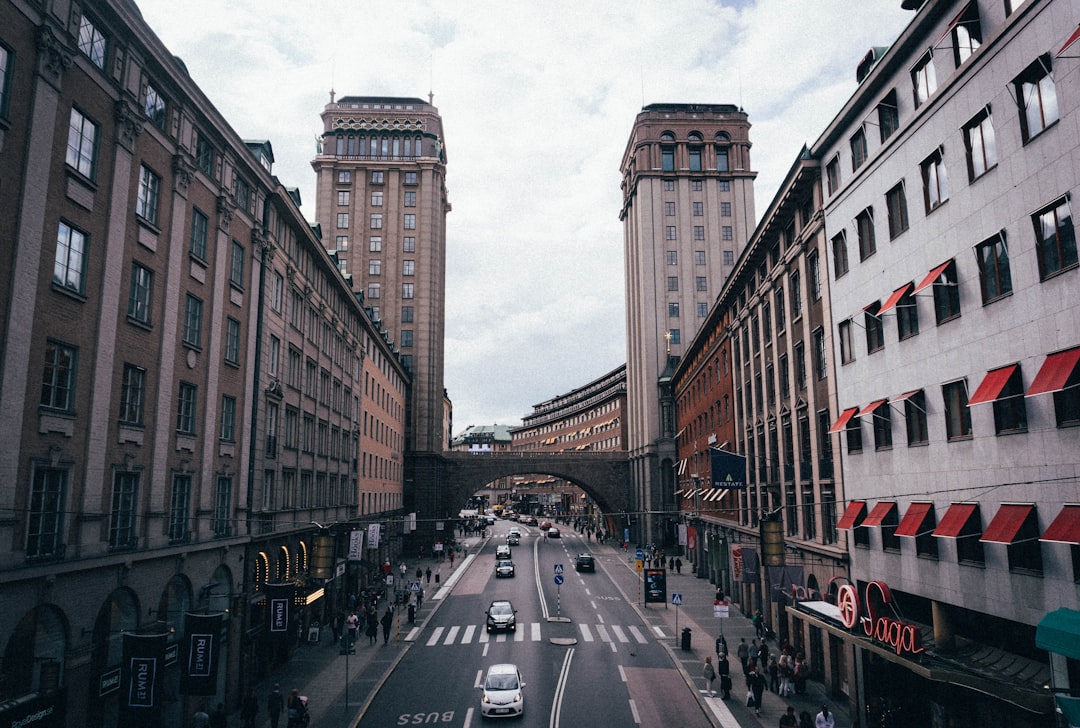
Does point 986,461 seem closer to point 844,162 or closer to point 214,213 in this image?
point 844,162

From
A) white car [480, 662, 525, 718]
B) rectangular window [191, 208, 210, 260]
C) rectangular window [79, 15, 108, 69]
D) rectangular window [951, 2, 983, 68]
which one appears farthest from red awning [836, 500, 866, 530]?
rectangular window [79, 15, 108, 69]

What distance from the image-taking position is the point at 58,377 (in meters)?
19.5

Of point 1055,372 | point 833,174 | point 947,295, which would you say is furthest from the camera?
point 833,174

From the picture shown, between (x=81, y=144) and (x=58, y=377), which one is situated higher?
(x=81, y=144)

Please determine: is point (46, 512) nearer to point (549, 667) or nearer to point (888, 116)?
point (549, 667)

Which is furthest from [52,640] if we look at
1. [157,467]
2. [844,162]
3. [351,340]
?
[351,340]

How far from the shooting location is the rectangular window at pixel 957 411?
821 inches

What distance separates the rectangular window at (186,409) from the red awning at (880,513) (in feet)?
79.0

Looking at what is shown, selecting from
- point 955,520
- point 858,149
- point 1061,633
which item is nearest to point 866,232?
point 858,149

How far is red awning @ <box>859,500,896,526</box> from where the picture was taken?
969 inches

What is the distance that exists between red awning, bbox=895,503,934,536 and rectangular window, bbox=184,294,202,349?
24.6m

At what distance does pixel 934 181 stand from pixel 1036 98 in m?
4.86

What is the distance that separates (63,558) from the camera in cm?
1933

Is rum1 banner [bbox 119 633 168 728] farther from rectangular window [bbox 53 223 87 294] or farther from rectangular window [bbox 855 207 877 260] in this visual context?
rectangular window [bbox 855 207 877 260]
